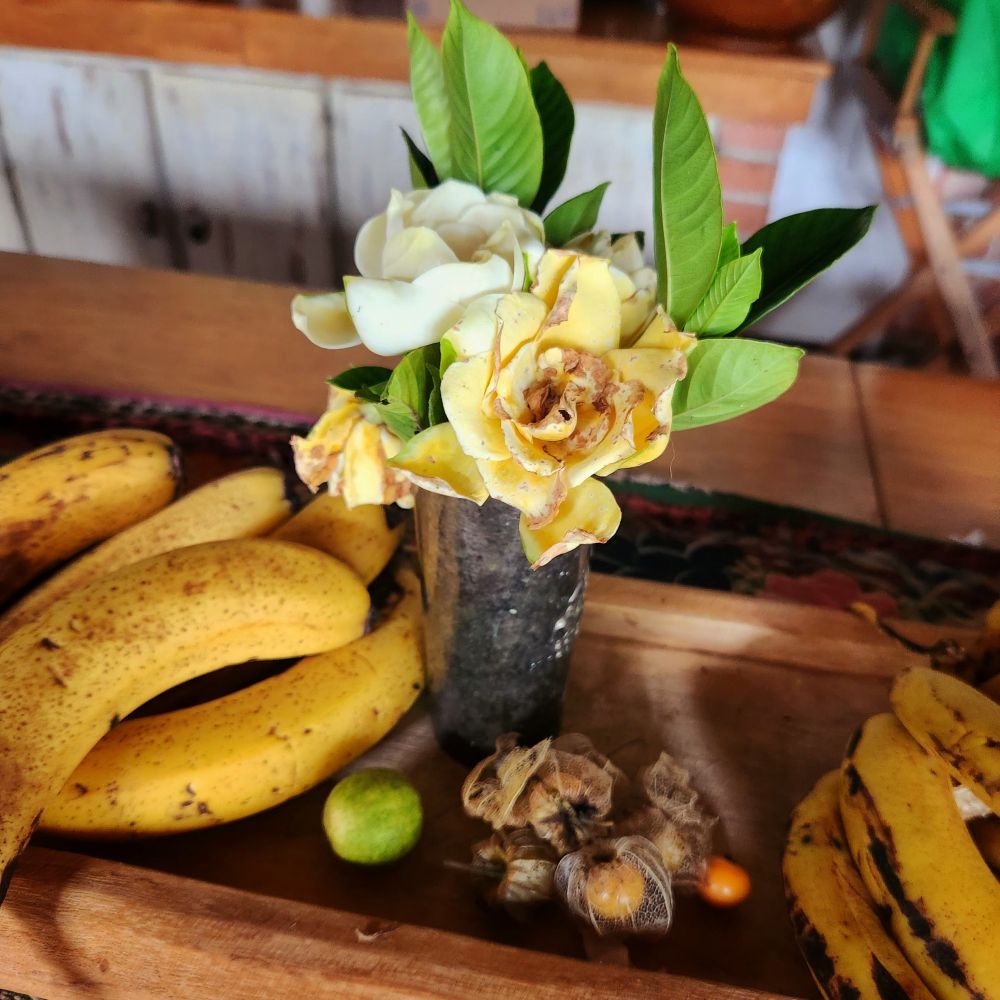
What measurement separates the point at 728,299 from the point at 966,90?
1.33 metres

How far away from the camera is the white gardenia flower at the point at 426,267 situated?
14.2 inches

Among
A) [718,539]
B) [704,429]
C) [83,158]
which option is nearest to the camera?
[718,539]

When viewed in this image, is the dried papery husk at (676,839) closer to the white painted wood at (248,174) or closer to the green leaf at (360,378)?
the green leaf at (360,378)

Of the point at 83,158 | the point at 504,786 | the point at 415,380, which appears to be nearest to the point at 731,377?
the point at 415,380

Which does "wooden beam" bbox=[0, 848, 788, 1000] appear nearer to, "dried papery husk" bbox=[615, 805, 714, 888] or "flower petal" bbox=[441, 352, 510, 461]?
"dried papery husk" bbox=[615, 805, 714, 888]

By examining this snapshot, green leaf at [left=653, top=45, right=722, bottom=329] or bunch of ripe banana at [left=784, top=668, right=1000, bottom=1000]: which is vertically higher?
green leaf at [left=653, top=45, right=722, bottom=329]

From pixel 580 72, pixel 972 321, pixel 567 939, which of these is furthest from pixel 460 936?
pixel 972 321

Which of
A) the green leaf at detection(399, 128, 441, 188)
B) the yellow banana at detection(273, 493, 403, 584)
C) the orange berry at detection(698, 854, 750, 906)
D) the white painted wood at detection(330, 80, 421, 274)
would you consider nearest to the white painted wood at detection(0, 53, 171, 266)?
the white painted wood at detection(330, 80, 421, 274)

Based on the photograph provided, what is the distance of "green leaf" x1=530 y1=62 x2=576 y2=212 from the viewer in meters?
0.44

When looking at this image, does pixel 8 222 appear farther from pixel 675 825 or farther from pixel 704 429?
pixel 675 825

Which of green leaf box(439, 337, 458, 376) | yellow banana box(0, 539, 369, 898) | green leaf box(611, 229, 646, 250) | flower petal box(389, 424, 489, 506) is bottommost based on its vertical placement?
yellow banana box(0, 539, 369, 898)

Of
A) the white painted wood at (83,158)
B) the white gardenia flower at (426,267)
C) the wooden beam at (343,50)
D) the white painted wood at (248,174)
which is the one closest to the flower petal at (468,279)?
the white gardenia flower at (426,267)

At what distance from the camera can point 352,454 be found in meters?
0.48

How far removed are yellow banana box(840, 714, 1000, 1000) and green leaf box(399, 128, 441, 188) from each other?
39 centimetres
